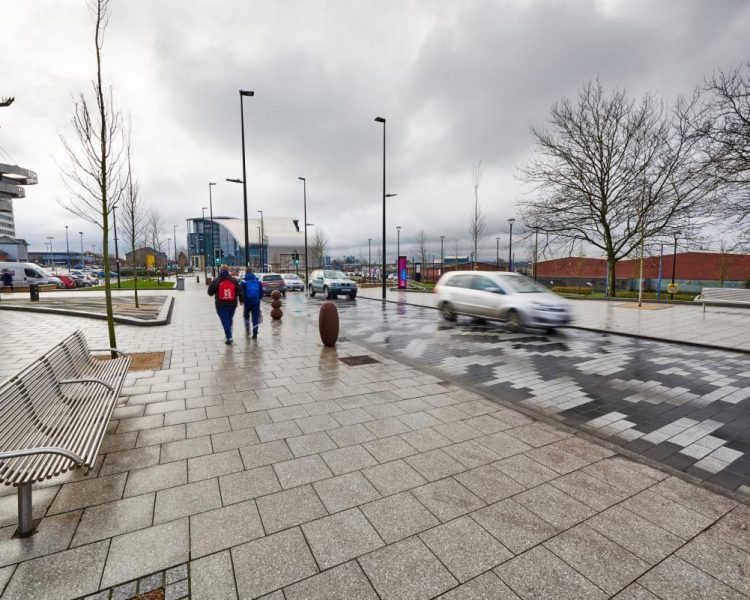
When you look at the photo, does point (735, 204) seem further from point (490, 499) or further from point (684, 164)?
point (490, 499)

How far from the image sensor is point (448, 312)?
42.5ft

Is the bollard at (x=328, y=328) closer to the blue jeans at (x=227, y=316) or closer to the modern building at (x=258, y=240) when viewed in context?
the blue jeans at (x=227, y=316)

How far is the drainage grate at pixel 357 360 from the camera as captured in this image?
24.0 feet

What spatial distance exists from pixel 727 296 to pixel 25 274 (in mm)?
43272

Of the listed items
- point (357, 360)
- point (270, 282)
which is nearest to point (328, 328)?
point (357, 360)

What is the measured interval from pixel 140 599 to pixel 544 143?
28.0 m

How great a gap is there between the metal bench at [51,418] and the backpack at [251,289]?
16.5 ft

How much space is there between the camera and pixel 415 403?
511cm

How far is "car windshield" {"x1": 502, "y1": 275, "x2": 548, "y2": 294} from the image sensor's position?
10875 millimetres

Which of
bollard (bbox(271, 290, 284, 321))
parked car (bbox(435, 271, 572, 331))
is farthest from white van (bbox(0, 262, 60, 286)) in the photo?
parked car (bbox(435, 271, 572, 331))

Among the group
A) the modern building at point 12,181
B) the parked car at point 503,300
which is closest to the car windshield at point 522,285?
the parked car at point 503,300

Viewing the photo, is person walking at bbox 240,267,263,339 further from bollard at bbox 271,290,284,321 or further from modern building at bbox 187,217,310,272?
modern building at bbox 187,217,310,272

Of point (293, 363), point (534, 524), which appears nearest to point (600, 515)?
point (534, 524)

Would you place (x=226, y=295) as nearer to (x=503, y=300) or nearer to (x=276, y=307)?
(x=276, y=307)
